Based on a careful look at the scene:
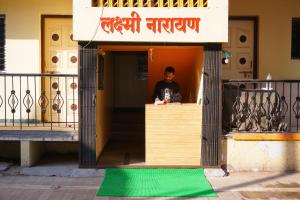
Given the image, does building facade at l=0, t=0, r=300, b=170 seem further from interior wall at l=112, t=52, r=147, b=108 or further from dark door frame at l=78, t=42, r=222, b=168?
interior wall at l=112, t=52, r=147, b=108

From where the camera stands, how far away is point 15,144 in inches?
401

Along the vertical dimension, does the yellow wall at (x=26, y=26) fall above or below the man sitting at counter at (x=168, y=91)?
above

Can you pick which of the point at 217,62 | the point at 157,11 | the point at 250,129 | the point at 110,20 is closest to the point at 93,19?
the point at 110,20

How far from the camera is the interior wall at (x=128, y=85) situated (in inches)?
557

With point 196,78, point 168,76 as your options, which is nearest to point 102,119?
point 168,76

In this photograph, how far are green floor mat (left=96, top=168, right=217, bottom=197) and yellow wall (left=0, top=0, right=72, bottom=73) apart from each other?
3.59 m

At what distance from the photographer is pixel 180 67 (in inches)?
438

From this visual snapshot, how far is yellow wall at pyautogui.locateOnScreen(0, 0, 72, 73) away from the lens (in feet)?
35.6

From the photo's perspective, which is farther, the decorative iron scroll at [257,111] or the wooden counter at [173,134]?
the decorative iron scroll at [257,111]

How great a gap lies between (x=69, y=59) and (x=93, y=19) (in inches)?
106

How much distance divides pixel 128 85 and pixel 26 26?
420cm

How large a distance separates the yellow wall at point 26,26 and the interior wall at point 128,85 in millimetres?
3536

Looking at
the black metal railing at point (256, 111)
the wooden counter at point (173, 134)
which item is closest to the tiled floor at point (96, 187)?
the wooden counter at point (173, 134)

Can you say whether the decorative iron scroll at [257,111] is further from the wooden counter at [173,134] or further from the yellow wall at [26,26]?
the yellow wall at [26,26]
